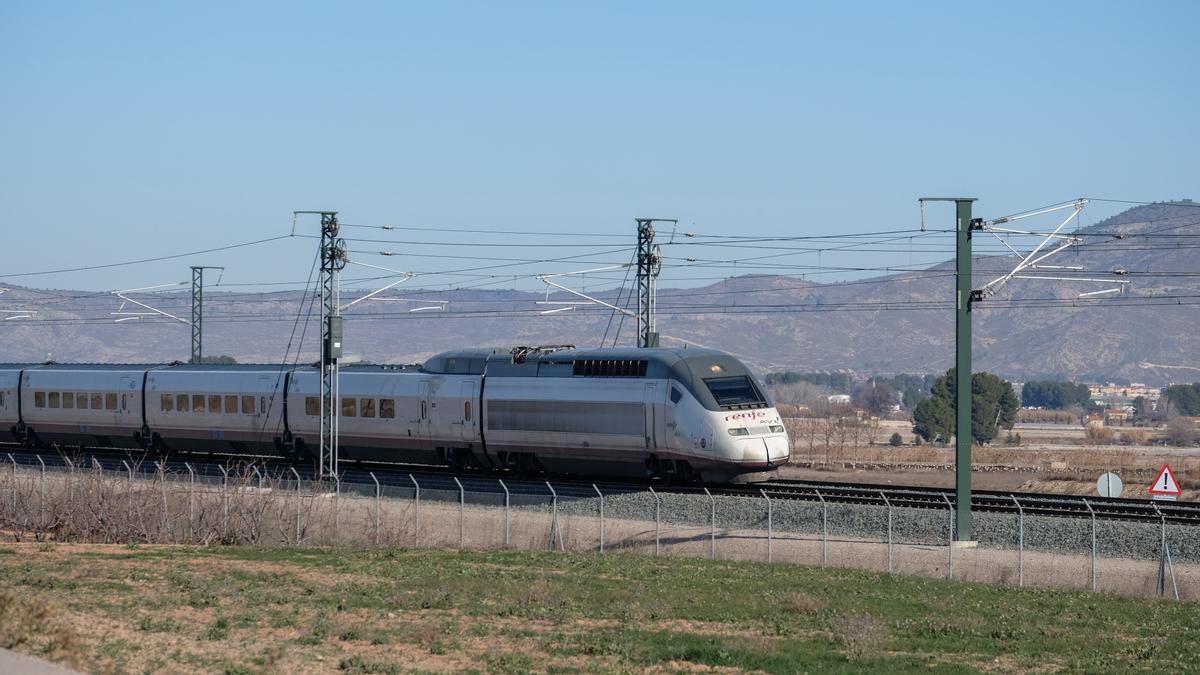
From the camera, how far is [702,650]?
21.1 metres

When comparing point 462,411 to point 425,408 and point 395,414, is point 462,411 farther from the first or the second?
point 395,414

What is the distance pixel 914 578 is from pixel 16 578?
17493 mm

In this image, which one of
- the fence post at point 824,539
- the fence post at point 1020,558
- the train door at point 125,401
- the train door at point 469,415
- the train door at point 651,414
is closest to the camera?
the fence post at point 1020,558

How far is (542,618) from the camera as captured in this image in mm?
24250

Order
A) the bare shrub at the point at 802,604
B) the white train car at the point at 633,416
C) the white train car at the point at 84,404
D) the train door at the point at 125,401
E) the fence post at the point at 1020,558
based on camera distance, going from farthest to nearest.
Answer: the white train car at the point at 84,404
the train door at the point at 125,401
the white train car at the point at 633,416
the fence post at the point at 1020,558
the bare shrub at the point at 802,604

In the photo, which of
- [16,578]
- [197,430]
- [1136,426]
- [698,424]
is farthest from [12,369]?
[1136,426]

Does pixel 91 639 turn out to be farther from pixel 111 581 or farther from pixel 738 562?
pixel 738 562

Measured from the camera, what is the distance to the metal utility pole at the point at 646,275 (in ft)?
177

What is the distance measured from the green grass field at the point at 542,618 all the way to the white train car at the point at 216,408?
24.2 m

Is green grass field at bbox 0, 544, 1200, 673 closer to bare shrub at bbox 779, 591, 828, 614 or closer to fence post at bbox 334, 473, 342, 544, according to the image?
bare shrub at bbox 779, 591, 828, 614

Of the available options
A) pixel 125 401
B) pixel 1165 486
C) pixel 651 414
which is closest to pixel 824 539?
pixel 1165 486

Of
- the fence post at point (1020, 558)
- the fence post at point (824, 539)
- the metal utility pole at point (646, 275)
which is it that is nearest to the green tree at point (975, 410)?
the metal utility pole at point (646, 275)

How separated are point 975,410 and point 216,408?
287 ft

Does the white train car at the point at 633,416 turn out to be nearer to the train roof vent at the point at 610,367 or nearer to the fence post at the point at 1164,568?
the train roof vent at the point at 610,367
